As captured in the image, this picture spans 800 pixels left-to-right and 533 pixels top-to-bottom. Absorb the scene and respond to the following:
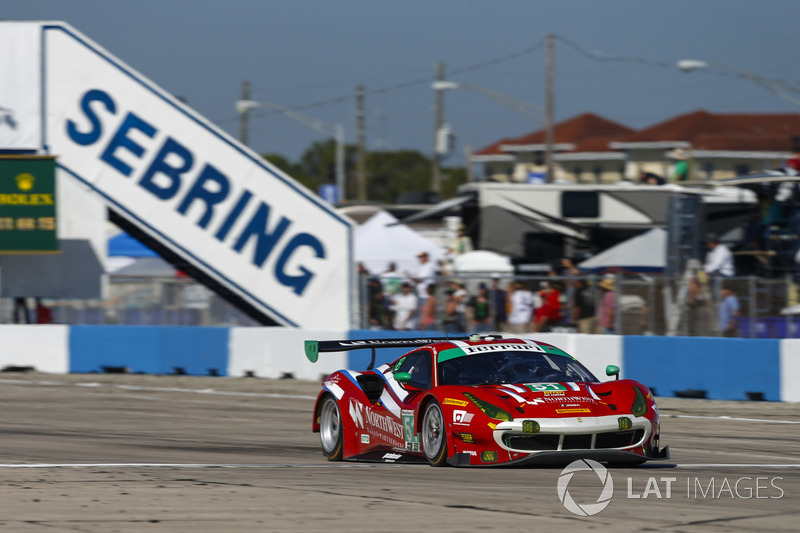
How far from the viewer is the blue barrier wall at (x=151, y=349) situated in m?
21.0

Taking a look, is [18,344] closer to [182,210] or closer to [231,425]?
[182,210]

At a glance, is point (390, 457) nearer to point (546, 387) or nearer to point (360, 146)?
point (546, 387)

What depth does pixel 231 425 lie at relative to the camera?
537 inches

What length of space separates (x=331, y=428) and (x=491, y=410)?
249 centimetres

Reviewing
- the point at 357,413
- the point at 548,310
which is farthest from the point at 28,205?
the point at 357,413

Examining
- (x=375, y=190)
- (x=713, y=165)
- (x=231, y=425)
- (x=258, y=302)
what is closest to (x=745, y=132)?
(x=713, y=165)

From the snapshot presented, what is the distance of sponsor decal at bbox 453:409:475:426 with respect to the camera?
28.1 feet

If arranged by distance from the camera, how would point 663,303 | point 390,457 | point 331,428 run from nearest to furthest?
point 390,457, point 331,428, point 663,303

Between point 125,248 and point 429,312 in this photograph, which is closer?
point 429,312

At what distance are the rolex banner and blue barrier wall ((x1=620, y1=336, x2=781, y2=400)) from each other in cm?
1182

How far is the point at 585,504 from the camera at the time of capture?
22.4 ft

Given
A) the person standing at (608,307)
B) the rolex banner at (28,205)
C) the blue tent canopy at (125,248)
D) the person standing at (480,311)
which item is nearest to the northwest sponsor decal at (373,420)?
the person standing at (608,307)

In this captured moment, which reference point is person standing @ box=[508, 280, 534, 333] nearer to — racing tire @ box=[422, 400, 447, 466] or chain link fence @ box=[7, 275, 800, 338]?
chain link fence @ box=[7, 275, 800, 338]

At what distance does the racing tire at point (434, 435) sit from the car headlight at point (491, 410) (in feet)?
0.98
